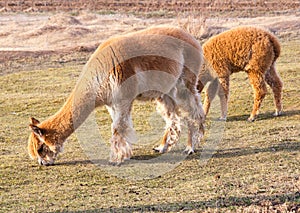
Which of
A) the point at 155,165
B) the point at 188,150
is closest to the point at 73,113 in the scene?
the point at 155,165

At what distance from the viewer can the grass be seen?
6.88 metres

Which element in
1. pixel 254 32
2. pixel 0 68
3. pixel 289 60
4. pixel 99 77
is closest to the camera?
pixel 99 77

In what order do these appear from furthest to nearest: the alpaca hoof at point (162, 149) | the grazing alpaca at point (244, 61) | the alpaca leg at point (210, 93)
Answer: the alpaca leg at point (210, 93) → the grazing alpaca at point (244, 61) → the alpaca hoof at point (162, 149)

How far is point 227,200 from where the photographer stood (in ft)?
22.4

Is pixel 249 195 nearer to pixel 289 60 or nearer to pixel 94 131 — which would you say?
pixel 94 131

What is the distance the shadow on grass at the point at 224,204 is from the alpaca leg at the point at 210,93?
4.78 m

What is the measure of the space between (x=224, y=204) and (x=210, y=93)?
5.09 metres

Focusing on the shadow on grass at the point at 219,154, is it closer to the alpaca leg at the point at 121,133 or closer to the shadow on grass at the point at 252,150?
the shadow on grass at the point at 252,150

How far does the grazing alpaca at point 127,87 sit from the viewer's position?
8.29m

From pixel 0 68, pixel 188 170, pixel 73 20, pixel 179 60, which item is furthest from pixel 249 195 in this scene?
pixel 73 20

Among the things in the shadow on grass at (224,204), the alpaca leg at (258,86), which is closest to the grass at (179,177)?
the shadow on grass at (224,204)

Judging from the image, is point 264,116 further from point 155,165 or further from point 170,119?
point 155,165

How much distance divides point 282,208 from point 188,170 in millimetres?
2180

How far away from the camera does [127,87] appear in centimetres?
827
